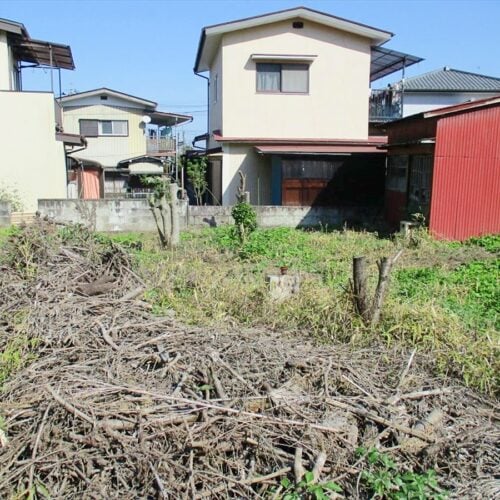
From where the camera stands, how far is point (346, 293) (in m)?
6.00

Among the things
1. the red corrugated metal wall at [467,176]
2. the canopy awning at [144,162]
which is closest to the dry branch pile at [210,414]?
the red corrugated metal wall at [467,176]

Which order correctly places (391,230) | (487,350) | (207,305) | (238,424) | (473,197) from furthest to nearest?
(391,230) → (473,197) → (207,305) → (487,350) → (238,424)

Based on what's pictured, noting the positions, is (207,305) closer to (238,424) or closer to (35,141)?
(238,424)

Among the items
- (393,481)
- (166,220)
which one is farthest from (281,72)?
(393,481)

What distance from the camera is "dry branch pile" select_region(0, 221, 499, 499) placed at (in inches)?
143

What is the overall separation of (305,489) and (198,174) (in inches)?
724

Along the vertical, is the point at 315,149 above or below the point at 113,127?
below

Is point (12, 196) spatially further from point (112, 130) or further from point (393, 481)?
point (393, 481)

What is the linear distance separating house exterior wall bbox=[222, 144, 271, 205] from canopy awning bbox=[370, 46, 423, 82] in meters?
5.25

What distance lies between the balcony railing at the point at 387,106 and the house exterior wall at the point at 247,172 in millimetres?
6206

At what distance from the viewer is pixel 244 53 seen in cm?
1752

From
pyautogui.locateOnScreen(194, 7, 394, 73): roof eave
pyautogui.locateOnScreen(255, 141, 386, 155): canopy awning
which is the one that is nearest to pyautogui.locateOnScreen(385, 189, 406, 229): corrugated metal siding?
pyautogui.locateOnScreen(255, 141, 386, 155): canopy awning

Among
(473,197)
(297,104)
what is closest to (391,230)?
(473,197)

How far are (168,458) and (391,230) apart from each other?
37.3ft
